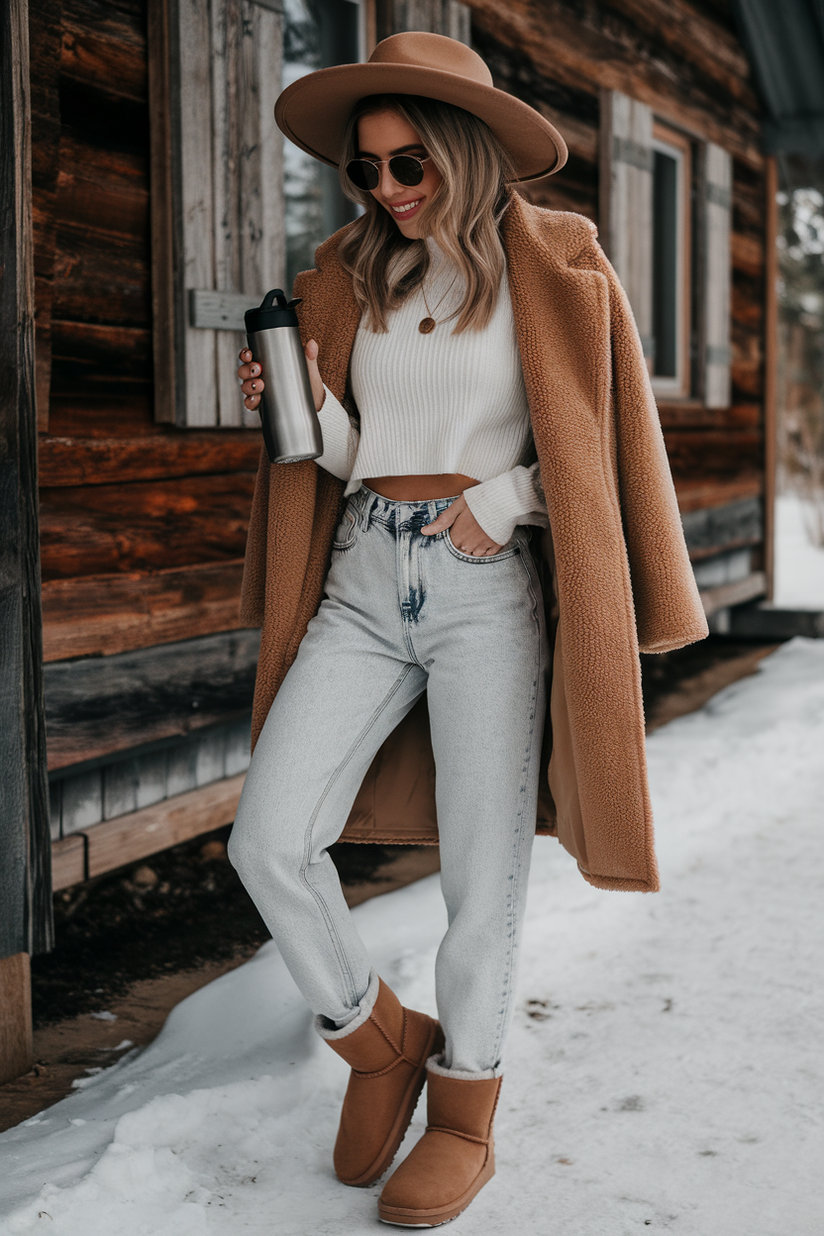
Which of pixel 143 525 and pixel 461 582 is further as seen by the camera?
pixel 143 525

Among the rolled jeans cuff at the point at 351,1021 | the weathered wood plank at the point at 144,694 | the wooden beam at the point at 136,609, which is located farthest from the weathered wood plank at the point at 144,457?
the rolled jeans cuff at the point at 351,1021

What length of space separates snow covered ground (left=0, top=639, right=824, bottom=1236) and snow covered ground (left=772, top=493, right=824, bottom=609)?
528cm

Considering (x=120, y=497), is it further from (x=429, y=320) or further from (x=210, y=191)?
(x=429, y=320)

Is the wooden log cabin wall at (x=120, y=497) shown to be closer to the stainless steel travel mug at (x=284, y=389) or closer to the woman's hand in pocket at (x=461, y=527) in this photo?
the stainless steel travel mug at (x=284, y=389)

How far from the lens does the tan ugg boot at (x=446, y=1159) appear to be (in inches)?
78.4

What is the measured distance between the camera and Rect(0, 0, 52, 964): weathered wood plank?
2.37 m

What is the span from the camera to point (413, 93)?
1.97 metres

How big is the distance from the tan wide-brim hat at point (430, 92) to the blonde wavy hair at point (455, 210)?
0.09ft

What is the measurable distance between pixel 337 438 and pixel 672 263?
5.18 meters

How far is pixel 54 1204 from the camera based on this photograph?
1919mm

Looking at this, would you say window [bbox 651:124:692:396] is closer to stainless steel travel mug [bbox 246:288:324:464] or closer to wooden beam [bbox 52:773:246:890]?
wooden beam [bbox 52:773:246:890]

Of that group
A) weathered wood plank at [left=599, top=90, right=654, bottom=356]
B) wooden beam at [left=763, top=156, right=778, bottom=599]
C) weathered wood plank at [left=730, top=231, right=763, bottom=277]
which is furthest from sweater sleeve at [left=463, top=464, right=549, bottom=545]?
wooden beam at [left=763, top=156, right=778, bottom=599]

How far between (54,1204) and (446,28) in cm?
386

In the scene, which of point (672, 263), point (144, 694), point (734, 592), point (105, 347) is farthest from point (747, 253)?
point (144, 694)
